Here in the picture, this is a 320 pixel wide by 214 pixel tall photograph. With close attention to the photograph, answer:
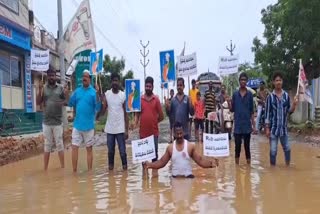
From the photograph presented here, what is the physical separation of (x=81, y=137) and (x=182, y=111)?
1936 millimetres

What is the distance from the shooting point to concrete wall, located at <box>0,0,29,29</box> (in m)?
20.3

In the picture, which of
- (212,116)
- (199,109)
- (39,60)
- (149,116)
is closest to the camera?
(149,116)

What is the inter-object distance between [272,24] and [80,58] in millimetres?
9934

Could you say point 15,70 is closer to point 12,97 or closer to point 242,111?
point 12,97

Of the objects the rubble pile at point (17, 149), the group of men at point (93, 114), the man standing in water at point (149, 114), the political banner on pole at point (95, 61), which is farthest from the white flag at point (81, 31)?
the man standing in water at point (149, 114)

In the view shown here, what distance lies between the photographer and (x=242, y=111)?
9.91 meters

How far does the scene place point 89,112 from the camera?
944cm

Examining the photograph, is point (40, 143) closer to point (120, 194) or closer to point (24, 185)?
point (24, 185)

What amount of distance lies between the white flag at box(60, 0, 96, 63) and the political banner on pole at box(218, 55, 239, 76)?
15.3 feet

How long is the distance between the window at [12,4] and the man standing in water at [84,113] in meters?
12.2

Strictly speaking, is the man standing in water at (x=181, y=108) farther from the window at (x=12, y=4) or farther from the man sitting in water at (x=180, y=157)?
the window at (x=12, y=4)

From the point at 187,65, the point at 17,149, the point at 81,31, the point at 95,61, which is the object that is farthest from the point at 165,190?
the point at 95,61

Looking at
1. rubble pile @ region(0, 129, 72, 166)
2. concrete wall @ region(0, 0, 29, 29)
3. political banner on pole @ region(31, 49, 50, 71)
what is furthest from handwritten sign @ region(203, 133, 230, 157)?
concrete wall @ region(0, 0, 29, 29)

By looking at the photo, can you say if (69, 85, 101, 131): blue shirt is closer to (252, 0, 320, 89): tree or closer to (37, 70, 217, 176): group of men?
(37, 70, 217, 176): group of men
